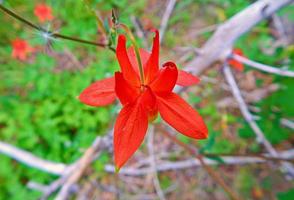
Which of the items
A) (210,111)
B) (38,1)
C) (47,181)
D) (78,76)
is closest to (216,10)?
(210,111)

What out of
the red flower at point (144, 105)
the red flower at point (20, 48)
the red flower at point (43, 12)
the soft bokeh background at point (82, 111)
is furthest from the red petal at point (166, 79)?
the red flower at point (43, 12)

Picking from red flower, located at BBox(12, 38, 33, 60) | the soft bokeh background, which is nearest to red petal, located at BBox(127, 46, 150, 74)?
the soft bokeh background

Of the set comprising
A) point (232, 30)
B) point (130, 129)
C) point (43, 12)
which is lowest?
point (130, 129)

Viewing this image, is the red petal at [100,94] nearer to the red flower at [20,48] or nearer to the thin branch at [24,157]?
the thin branch at [24,157]

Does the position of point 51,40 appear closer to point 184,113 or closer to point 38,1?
point 184,113

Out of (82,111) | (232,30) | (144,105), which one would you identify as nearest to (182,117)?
(144,105)

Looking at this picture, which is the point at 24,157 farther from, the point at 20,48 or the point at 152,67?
the point at 152,67
